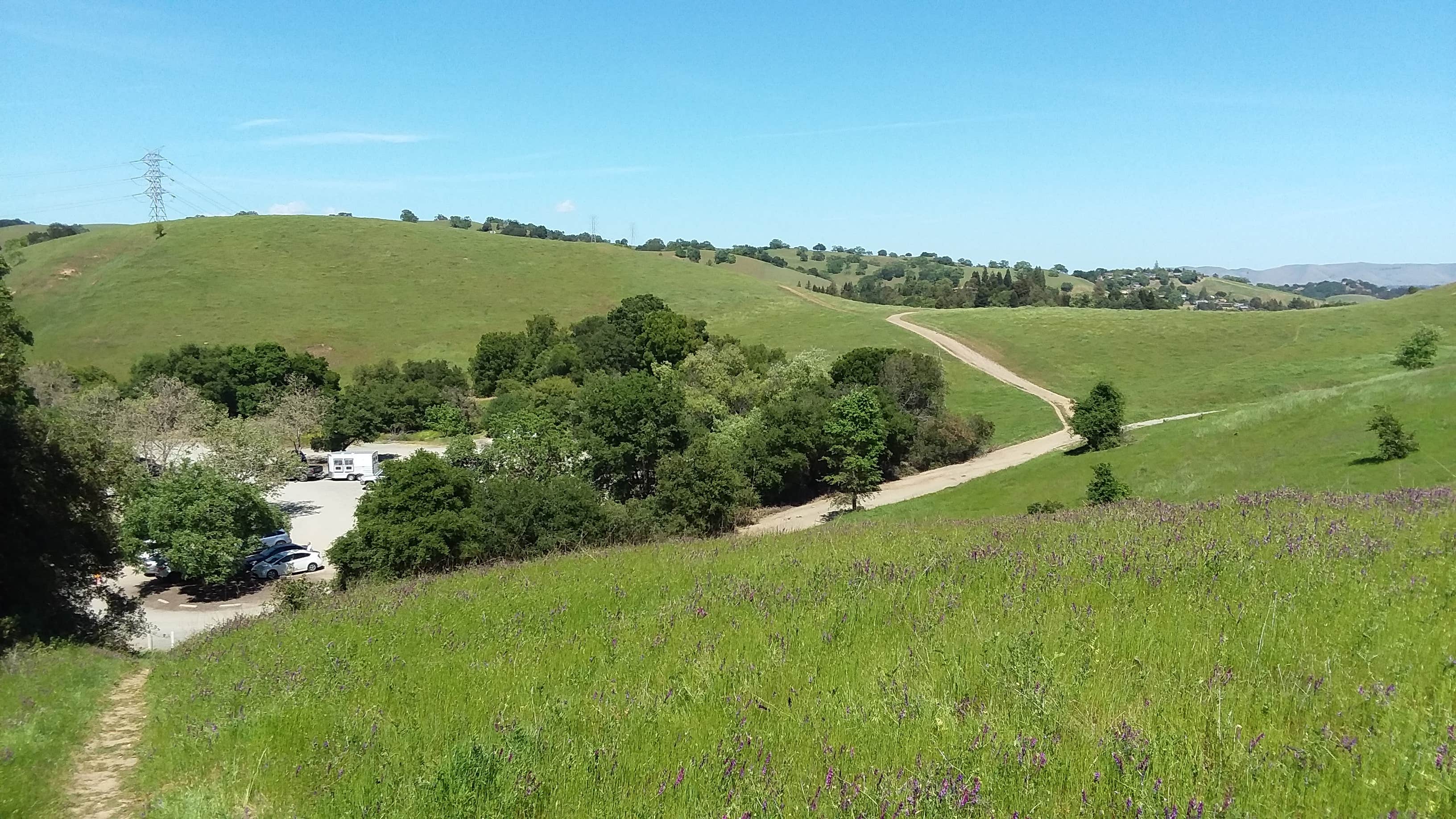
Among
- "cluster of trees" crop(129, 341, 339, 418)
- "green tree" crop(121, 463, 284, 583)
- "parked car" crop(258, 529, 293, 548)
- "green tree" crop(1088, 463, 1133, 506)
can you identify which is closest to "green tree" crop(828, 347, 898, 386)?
"green tree" crop(1088, 463, 1133, 506)

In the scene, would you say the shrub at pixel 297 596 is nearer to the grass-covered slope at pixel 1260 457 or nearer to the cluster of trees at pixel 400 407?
the grass-covered slope at pixel 1260 457

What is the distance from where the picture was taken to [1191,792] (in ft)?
12.3

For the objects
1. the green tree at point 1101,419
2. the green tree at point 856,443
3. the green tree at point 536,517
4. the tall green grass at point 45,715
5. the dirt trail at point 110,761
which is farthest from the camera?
the green tree at point 1101,419

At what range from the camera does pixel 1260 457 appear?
40562 mm

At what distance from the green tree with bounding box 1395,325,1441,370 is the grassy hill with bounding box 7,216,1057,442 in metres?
30.7

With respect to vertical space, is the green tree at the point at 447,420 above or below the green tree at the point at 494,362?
below

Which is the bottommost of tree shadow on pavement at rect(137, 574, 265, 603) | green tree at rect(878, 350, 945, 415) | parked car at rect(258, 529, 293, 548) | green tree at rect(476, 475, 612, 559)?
tree shadow on pavement at rect(137, 574, 265, 603)

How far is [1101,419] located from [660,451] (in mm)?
29586

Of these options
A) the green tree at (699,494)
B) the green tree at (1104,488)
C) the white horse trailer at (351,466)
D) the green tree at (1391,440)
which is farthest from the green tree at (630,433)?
the green tree at (1391,440)

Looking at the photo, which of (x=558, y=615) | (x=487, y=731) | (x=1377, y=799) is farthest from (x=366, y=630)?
(x=1377, y=799)

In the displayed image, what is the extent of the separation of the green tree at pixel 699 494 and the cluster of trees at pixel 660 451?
9cm

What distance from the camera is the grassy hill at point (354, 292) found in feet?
351

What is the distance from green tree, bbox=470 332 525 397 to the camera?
330 feet

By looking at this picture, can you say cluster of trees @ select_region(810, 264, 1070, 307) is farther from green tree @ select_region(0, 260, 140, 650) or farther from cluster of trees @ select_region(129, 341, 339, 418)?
green tree @ select_region(0, 260, 140, 650)
